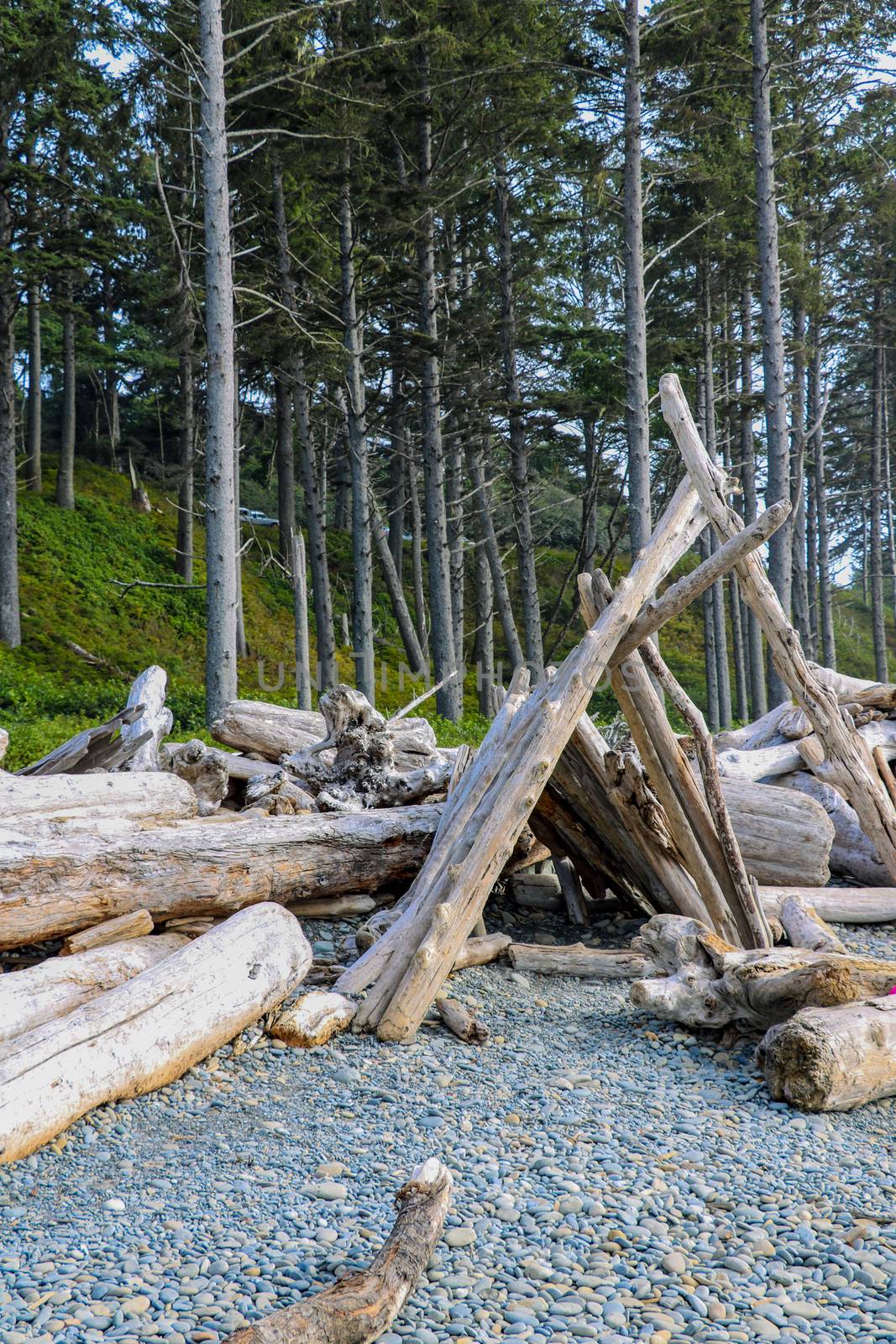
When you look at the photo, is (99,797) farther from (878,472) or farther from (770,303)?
(878,472)

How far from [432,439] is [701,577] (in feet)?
38.7

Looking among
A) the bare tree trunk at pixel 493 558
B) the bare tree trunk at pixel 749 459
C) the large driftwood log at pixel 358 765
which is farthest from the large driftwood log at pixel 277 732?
the bare tree trunk at pixel 749 459

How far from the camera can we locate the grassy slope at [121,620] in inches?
585

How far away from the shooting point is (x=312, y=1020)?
457 centimetres

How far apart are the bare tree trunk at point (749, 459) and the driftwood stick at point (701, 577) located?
14554mm

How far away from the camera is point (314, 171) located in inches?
608

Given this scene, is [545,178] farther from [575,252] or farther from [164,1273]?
[164,1273]

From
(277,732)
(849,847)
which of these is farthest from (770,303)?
(277,732)

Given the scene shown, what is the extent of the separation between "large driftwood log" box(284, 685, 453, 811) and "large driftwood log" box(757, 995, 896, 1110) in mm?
3247

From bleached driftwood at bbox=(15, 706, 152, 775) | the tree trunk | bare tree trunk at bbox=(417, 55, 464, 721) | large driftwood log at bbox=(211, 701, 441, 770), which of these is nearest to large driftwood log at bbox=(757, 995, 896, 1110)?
large driftwood log at bbox=(211, 701, 441, 770)

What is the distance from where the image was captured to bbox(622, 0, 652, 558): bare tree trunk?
14.1 m

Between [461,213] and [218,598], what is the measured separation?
13.8 meters

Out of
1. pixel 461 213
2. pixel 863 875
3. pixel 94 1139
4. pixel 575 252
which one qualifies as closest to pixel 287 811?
pixel 94 1139

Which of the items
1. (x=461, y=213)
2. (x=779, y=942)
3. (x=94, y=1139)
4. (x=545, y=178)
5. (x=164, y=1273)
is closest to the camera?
(x=164, y=1273)
